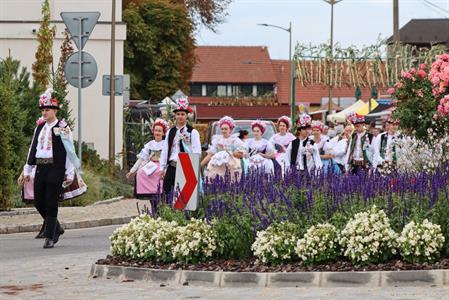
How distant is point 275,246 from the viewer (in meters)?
12.2

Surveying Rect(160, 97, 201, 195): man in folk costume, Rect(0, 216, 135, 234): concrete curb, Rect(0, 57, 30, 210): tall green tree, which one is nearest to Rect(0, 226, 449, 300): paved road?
Rect(160, 97, 201, 195): man in folk costume

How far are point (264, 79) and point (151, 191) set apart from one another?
343 ft

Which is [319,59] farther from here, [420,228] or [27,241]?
[420,228]

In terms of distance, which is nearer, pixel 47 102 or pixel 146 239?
pixel 146 239

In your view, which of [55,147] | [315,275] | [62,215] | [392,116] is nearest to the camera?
[315,275]

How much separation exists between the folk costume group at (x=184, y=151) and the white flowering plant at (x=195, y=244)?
157 cm

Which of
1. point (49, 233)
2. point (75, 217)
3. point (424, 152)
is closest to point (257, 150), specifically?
point (75, 217)

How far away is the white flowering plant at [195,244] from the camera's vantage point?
41.7 feet

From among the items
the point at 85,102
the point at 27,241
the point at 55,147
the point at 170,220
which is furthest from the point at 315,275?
the point at 85,102

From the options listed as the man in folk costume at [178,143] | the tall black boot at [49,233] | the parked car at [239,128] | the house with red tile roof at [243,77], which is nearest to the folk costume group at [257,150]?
the man in folk costume at [178,143]

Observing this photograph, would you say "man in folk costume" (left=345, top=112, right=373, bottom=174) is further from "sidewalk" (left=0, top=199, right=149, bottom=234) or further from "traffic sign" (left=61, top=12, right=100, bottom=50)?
"traffic sign" (left=61, top=12, right=100, bottom=50)

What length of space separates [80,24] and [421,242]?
14653 millimetres

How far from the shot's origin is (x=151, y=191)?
20656 mm

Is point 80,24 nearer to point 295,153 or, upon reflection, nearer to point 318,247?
point 295,153
